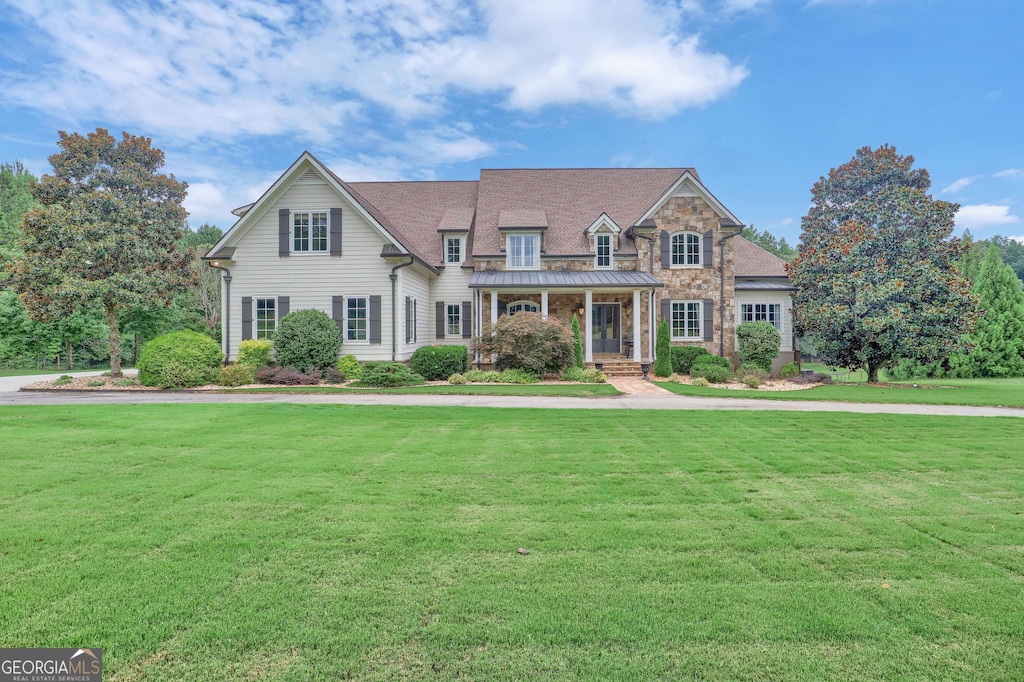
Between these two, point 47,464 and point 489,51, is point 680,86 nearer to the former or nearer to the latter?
point 489,51

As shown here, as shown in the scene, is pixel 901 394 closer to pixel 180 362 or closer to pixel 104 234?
pixel 180 362

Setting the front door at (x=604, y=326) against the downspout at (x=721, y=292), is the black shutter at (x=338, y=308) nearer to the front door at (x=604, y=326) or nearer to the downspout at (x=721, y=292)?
the front door at (x=604, y=326)

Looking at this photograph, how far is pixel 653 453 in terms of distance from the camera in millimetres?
6910

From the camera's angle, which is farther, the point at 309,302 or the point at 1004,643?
the point at 309,302

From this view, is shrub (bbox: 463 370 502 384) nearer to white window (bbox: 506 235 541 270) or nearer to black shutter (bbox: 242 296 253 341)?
white window (bbox: 506 235 541 270)

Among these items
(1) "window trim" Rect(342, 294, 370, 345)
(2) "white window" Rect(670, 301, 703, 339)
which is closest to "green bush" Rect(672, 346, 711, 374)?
(2) "white window" Rect(670, 301, 703, 339)

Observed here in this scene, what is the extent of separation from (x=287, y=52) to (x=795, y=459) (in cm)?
1895

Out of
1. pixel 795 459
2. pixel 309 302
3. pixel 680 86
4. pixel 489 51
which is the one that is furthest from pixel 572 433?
pixel 680 86

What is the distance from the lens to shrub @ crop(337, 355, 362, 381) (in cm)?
1738

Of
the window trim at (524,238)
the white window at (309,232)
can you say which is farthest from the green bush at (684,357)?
the white window at (309,232)

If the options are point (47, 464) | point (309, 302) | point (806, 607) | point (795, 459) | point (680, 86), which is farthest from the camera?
point (680, 86)

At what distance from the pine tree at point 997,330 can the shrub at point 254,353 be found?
109 feet

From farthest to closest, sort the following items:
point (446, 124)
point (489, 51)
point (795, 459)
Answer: point (446, 124) → point (489, 51) → point (795, 459)

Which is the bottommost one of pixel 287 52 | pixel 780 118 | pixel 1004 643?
pixel 1004 643
